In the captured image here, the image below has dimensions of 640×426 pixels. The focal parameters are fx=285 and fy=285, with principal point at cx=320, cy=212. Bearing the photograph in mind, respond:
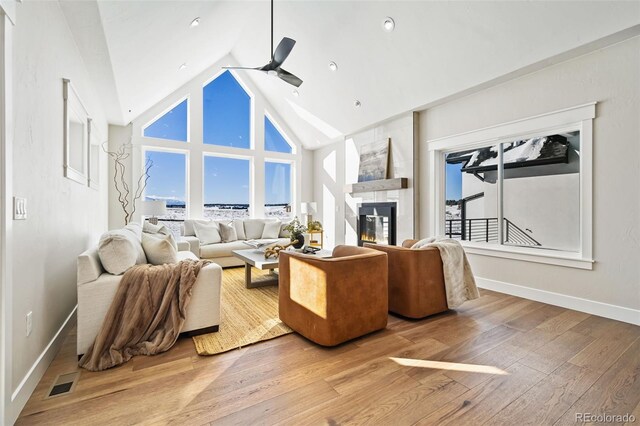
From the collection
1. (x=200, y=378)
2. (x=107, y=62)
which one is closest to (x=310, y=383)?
(x=200, y=378)

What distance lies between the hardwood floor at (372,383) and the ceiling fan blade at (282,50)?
3113mm

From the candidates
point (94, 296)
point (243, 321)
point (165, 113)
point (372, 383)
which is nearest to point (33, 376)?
point (94, 296)

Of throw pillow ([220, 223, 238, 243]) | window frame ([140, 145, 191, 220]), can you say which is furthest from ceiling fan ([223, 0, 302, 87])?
window frame ([140, 145, 191, 220])

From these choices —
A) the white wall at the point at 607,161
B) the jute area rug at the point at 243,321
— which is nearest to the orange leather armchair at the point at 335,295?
the jute area rug at the point at 243,321

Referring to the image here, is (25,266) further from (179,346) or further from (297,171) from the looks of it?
(297,171)

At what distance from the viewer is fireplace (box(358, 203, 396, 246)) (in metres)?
5.20

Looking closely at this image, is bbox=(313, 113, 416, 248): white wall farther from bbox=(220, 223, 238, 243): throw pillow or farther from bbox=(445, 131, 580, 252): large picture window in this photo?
bbox=(220, 223, 238, 243): throw pillow

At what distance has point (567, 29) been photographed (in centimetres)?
281

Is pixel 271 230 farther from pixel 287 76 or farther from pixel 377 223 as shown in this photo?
pixel 287 76

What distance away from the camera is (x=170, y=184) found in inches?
242

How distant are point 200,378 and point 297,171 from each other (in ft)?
20.1

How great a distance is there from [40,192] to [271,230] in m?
4.24

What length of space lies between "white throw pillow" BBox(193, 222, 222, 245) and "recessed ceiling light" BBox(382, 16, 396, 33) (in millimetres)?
4339

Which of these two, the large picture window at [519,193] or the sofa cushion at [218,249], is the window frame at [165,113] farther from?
the large picture window at [519,193]
